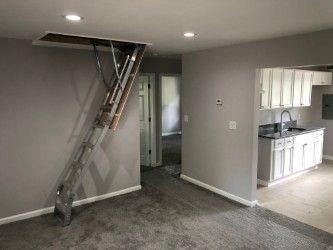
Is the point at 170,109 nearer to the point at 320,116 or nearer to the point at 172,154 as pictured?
the point at 172,154

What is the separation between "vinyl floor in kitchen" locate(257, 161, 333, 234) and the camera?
352cm

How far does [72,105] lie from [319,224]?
3.54m

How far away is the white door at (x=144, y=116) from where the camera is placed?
551 centimetres

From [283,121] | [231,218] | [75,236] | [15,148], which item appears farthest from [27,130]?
[283,121]

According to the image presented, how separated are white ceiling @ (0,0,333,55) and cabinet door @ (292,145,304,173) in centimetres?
253

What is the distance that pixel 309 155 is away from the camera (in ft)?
17.1

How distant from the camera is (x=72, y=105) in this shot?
3.74 m

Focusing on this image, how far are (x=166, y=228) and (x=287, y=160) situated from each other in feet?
8.74

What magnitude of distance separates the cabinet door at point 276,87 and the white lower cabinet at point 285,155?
2.12ft

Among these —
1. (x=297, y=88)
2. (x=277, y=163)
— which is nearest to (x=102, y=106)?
(x=277, y=163)

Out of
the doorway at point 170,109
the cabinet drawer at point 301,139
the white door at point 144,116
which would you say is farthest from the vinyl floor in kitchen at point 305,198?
the doorway at point 170,109

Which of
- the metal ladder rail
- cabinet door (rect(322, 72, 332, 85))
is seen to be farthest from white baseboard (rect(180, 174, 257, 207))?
cabinet door (rect(322, 72, 332, 85))

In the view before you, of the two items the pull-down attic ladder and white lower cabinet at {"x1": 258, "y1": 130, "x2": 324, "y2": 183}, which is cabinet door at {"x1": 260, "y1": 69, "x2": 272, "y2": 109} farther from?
the pull-down attic ladder

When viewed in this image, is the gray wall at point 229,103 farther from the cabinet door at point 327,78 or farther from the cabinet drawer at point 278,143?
the cabinet door at point 327,78
